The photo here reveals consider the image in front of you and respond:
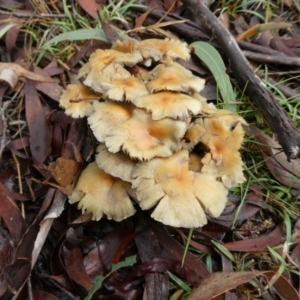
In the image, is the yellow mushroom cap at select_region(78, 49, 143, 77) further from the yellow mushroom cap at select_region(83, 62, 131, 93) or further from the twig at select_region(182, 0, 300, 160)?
the twig at select_region(182, 0, 300, 160)

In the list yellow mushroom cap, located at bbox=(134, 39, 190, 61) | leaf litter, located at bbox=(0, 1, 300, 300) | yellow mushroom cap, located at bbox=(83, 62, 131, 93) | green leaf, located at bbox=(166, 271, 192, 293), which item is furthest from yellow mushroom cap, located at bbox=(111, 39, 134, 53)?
green leaf, located at bbox=(166, 271, 192, 293)

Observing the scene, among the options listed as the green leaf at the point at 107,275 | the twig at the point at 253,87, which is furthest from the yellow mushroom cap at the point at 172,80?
the green leaf at the point at 107,275

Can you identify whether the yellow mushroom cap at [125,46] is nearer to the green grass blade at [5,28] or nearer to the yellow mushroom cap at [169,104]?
the yellow mushroom cap at [169,104]

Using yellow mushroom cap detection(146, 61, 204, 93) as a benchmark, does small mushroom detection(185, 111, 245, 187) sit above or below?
below

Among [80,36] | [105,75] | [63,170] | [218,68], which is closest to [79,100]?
[105,75]

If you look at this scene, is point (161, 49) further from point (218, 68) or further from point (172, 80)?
point (218, 68)
